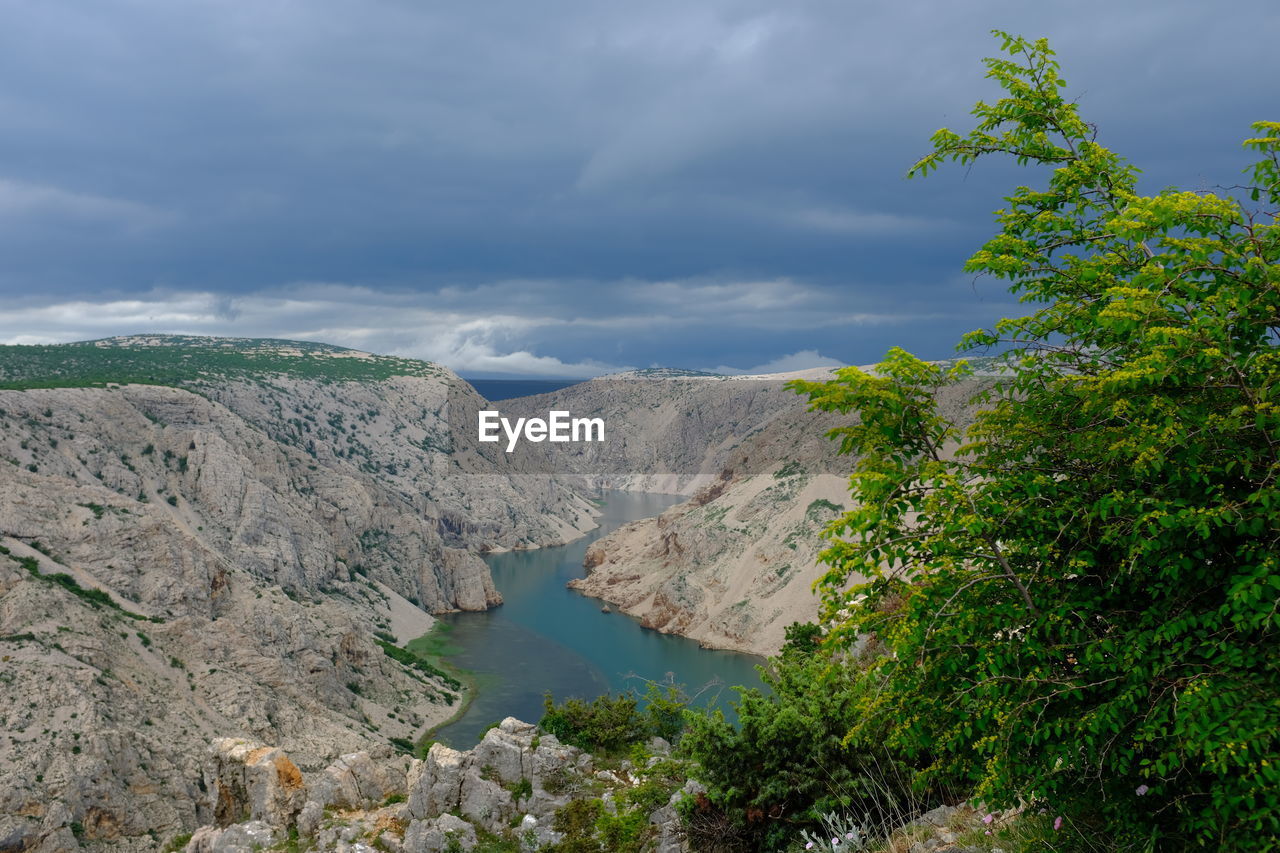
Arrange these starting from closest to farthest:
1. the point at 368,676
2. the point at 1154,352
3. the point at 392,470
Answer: the point at 1154,352 < the point at 368,676 < the point at 392,470

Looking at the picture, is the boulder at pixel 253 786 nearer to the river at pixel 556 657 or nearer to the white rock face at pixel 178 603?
the white rock face at pixel 178 603

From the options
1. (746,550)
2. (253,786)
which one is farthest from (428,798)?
(746,550)

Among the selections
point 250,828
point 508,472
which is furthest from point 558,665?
point 508,472

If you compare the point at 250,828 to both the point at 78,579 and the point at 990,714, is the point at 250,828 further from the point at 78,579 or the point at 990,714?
the point at 78,579

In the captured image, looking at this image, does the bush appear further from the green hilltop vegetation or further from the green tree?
the green hilltop vegetation

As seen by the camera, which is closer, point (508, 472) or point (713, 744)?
point (713, 744)

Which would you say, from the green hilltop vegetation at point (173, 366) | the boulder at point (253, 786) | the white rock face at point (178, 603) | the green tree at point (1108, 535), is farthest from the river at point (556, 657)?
the green hilltop vegetation at point (173, 366)

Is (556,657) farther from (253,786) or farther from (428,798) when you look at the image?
(428,798)
